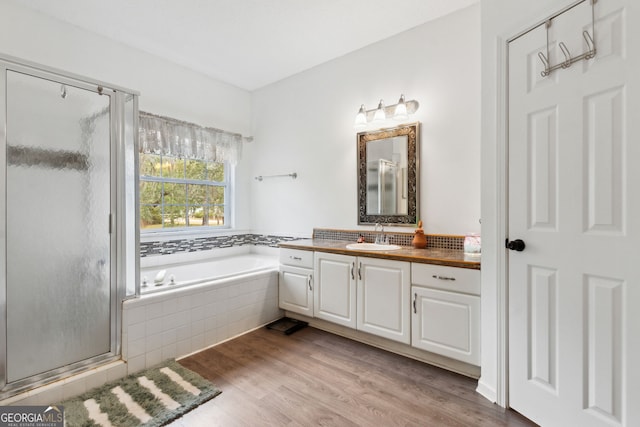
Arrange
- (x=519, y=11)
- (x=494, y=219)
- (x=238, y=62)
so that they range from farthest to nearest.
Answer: (x=238, y=62), (x=494, y=219), (x=519, y=11)

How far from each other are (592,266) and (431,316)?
999 mm

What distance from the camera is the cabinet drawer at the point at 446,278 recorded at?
191cm

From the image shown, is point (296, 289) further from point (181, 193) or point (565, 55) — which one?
point (565, 55)

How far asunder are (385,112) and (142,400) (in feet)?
9.33

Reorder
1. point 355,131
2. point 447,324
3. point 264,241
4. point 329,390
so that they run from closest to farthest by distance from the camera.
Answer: point 329,390 → point 447,324 → point 355,131 → point 264,241

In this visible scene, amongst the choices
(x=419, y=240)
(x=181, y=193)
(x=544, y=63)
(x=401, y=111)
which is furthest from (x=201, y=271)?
(x=544, y=63)

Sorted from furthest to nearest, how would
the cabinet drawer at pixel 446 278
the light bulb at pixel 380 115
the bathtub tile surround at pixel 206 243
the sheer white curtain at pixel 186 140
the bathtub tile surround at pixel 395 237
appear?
the bathtub tile surround at pixel 206 243 → the sheer white curtain at pixel 186 140 → the light bulb at pixel 380 115 → the bathtub tile surround at pixel 395 237 → the cabinet drawer at pixel 446 278

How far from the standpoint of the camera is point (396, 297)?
223 cm

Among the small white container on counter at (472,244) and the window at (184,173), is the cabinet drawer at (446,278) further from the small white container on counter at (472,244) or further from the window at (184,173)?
the window at (184,173)

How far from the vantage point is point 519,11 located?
5.24ft

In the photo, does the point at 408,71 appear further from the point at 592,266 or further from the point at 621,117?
the point at 592,266

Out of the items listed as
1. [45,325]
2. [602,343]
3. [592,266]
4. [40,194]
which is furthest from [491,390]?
[40,194]

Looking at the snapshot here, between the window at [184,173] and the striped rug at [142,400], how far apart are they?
5.44 ft

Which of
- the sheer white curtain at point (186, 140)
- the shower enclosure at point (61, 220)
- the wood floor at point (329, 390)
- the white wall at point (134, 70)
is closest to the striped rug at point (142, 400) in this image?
the wood floor at point (329, 390)
